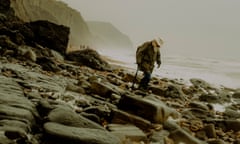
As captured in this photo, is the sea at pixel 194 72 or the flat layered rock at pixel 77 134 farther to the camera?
the sea at pixel 194 72

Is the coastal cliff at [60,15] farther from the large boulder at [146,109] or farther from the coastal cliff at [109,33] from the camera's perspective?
the coastal cliff at [109,33]

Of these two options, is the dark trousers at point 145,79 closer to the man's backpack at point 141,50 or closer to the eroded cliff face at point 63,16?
the man's backpack at point 141,50

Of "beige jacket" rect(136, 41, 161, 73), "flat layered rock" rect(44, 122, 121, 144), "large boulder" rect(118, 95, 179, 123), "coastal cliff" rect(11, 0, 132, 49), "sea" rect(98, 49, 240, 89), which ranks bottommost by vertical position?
"flat layered rock" rect(44, 122, 121, 144)

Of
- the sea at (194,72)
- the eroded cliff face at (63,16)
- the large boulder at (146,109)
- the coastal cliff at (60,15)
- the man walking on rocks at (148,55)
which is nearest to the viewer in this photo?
the large boulder at (146,109)

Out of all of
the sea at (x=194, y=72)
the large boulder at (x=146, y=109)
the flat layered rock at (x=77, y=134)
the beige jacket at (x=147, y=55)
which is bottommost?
the flat layered rock at (x=77, y=134)

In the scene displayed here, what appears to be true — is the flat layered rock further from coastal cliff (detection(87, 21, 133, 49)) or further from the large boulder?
coastal cliff (detection(87, 21, 133, 49))

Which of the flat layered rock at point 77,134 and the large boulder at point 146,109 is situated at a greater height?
the large boulder at point 146,109

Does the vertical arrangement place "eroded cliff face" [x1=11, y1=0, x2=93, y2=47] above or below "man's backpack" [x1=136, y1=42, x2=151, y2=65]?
above

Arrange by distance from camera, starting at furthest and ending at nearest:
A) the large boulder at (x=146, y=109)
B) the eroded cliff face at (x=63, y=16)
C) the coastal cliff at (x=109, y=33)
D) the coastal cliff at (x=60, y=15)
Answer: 1. the coastal cliff at (x=109, y=33)
2. the eroded cliff face at (x=63, y=16)
3. the coastal cliff at (x=60, y=15)
4. the large boulder at (x=146, y=109)

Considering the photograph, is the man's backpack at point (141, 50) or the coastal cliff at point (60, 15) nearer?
the man's backpack at point (141, 50)

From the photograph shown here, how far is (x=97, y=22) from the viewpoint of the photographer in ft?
491

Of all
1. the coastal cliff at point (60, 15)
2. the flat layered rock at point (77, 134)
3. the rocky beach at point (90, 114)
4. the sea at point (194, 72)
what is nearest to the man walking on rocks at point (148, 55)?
the rocky beach at point (90, 114)

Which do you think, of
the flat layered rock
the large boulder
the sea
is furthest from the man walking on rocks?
the sea

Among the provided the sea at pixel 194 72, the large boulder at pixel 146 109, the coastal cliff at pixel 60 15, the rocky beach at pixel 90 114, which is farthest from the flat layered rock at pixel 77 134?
the coastal cliff at pixel 60 15
